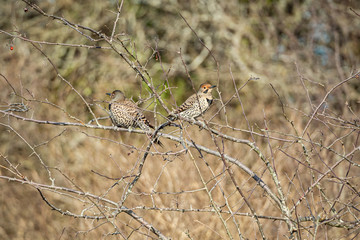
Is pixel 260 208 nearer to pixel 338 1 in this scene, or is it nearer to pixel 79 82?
pixel 338 1

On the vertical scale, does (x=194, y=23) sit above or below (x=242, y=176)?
above

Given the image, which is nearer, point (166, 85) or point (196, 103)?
point (196, 103)

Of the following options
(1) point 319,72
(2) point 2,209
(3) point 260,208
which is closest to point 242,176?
(3) point 260,208

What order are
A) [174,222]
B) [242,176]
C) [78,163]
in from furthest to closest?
[78,163] < [242,176] < [174,222]

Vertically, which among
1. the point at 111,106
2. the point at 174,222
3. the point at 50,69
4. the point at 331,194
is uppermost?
the point at 50,69

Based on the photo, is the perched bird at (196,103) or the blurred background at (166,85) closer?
the perched bird at (196,103)

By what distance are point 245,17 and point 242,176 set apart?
7234 mm

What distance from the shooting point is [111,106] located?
22.0ft

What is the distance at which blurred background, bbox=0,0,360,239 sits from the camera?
7656 mm

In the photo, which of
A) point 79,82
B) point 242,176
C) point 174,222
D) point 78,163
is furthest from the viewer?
point 79,82

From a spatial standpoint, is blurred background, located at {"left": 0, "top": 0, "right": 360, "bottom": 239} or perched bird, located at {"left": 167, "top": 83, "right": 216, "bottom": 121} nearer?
perched bird, located at {"left": 167, "top": 83, "right": 216, "bottom": 121}

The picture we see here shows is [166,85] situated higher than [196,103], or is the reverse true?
[166,85]

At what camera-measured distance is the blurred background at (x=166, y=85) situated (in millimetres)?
7656

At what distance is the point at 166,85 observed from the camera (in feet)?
25.7
